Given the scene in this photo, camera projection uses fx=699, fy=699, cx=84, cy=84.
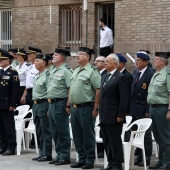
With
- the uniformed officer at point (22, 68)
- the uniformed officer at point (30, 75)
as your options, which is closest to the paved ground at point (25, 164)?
the uniformed officer at point (30, 75)

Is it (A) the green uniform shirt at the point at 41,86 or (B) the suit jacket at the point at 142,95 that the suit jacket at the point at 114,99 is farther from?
(A) the green uniform shirt at the point at 41,86

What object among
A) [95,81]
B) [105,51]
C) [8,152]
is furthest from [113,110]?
[105,51]

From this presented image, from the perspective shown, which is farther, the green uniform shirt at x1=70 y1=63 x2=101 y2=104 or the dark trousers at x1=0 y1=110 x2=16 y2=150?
the dark trousers at x1=0 y1=110 x2=16 y2=150

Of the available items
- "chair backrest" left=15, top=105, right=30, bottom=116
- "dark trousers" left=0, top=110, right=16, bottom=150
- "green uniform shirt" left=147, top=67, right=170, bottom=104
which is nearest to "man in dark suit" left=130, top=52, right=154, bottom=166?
"green uniform shirt" left=147, top=67, right=170, bottom=104

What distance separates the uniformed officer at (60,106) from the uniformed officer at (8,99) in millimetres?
1391

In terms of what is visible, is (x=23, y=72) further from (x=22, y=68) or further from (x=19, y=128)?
(x=19, y=128)

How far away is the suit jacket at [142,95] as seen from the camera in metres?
13.0

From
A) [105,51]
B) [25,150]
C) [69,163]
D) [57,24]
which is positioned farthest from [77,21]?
[69,163]

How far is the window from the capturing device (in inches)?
885

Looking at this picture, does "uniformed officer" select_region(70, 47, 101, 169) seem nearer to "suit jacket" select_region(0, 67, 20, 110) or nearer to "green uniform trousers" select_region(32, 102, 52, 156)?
"green uniform trousers" select_region(32, 102, 52, 156)

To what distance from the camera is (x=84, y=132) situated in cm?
1270

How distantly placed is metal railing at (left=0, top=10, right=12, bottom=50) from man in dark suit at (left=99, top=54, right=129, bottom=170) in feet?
42.4

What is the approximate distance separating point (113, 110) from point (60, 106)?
1568 millimetres

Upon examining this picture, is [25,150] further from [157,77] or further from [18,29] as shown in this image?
[18,29]
